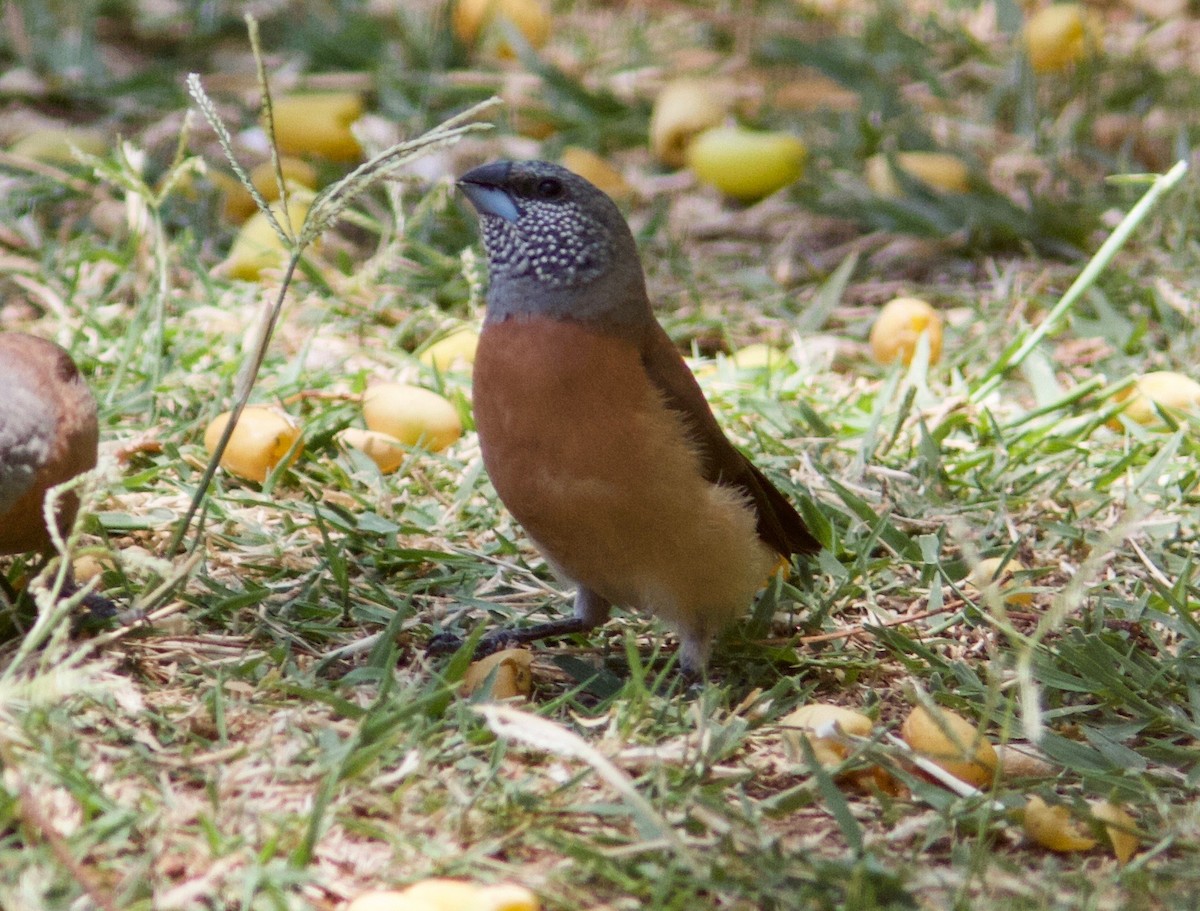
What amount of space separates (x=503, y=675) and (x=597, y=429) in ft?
1.88

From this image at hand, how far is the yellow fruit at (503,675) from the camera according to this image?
3164 mm

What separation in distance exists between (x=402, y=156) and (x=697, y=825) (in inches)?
56.2

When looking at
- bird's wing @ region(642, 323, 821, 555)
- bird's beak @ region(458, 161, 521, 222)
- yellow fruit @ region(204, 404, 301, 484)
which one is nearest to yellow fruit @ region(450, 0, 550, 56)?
yellow fruit @ region(204, 404, 301, 484)

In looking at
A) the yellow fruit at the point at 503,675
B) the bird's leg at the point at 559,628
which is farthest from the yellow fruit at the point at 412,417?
the yellow fruit at the point at 503,675

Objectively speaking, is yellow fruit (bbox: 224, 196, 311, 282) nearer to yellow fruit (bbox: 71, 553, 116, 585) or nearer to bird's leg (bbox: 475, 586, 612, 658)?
yellow fruit (bbox: 71, 553, 116, 585)

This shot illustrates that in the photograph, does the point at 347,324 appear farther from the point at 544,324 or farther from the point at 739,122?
the point at 739,122

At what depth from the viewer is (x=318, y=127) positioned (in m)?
6.13

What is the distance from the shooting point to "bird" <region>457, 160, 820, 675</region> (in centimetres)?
329

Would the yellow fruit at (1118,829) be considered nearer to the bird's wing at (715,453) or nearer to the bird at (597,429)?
the bird at (597,429)

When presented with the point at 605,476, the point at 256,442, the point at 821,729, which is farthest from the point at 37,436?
the point at 821,729

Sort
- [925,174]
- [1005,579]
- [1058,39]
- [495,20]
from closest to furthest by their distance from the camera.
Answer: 1. [1005,579]
2. [925,174]
3. [1058,39]
4. [495,20]

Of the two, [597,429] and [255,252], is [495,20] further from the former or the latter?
[597,429]

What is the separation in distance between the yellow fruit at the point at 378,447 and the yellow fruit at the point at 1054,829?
6.88 feet

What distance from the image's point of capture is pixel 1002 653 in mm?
3592
